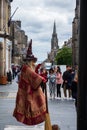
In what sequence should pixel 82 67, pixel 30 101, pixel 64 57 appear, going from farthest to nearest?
pixel 64 57
pixel 30 101
pixel 82 67

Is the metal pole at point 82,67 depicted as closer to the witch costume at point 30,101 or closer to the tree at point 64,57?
the witch costume at point 30,101

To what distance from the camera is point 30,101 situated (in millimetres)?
9594

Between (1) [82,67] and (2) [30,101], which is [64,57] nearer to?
(2) [30,101]

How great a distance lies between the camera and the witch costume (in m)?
9.54

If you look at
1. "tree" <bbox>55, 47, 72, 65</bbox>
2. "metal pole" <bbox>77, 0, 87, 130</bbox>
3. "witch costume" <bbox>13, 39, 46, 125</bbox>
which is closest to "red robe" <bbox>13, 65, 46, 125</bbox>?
"witch costume" <bbox>13, 39, 46, 125</bbox>

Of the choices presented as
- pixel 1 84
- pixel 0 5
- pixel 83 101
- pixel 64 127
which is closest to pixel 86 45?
pixel 83 101

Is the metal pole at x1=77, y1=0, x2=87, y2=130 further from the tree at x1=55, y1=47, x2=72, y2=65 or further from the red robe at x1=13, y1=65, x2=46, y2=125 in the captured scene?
the tree at x1=55, y1=47, x2=72, y2=65

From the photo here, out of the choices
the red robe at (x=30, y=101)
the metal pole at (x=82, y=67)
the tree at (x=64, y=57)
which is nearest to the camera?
the metal pole at (x=82, y=67)

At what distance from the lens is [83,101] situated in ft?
20.5

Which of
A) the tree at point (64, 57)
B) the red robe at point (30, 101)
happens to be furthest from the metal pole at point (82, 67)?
the tree at point (64, 57)

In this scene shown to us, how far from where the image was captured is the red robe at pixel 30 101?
954 centimetres

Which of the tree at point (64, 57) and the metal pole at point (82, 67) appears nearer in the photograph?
the metal pole at point (82, 67)

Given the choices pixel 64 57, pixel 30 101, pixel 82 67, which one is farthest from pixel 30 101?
pixel 64 57

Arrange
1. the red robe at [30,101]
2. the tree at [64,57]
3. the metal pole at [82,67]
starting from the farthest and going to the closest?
the tree at [64,57] → the red robe at [30,101] → the metal pole at [82,67]
